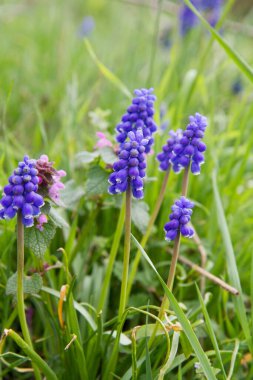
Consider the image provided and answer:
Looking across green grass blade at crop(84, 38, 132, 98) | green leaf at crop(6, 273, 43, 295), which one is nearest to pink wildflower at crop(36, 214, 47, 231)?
green leaf at crop(6, 273, 43, 295)

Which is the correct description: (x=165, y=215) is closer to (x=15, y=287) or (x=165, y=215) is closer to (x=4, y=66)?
Answer: (x=15, y=287)

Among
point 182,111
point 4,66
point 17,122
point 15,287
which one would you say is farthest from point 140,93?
point 4,66

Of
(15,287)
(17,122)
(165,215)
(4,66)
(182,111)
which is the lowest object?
(15,287)

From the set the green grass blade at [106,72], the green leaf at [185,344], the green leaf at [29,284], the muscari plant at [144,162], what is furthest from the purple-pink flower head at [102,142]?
the green leaf at [185,344]

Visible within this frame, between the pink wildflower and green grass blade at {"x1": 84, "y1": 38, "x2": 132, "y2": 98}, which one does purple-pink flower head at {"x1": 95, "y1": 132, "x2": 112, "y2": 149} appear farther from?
the pink wildflower

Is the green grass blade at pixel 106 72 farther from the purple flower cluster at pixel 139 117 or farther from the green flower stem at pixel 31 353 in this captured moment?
the green flower stem at pixel 31 353
